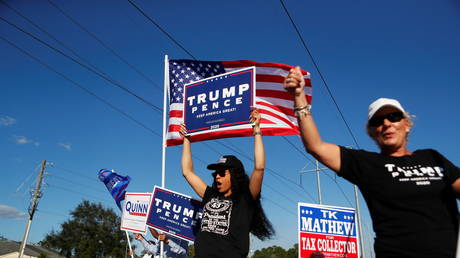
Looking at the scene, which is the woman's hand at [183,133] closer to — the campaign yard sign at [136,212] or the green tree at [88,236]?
the campaign yard sign at [136,212]

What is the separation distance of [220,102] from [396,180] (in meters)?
3.05

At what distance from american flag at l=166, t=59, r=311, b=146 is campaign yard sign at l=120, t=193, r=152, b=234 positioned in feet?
8.61

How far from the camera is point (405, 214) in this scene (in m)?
1.68

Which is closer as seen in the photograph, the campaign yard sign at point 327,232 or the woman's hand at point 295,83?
the woman's hand at point 295,83

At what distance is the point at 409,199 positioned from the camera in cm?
170

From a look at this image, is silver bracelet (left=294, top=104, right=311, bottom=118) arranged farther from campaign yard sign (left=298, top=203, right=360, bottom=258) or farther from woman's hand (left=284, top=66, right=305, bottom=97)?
campaign yard sign (left=298, top=203, right=360, bottom=258)

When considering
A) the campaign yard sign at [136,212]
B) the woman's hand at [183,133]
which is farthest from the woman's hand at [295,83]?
the campaign yard sign at [136,212]

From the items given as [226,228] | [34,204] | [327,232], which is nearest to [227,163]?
[226,228]

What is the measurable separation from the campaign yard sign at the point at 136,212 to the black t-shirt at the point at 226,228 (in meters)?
4.41

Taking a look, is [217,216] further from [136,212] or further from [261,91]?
[136,212]

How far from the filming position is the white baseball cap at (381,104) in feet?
6.31

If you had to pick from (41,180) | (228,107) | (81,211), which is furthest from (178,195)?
(81,211)

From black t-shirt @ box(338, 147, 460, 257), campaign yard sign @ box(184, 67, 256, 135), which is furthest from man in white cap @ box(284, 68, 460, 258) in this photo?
campaign yard sign @ box(184, 67, 256, 135)

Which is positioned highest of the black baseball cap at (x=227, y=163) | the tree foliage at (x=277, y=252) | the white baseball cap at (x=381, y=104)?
the tree foliage at (x=277, y=252)
